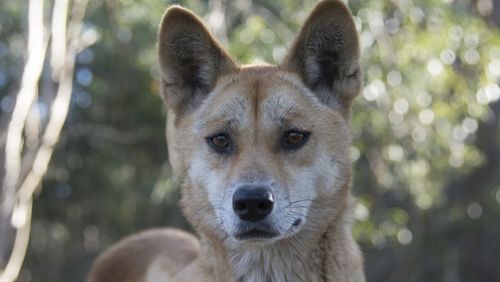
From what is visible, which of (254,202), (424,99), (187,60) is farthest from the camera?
(424,99)

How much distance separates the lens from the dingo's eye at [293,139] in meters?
4.82

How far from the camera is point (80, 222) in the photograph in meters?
20.5

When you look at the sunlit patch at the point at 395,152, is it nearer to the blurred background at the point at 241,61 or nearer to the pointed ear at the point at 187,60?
the blurred background at the point at 241,61

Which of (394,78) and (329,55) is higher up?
(329,55)

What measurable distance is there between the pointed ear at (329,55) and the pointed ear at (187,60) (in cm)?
42

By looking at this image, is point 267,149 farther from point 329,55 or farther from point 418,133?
point 418,133

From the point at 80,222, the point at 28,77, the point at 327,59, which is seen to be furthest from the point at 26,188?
the point at 80,222

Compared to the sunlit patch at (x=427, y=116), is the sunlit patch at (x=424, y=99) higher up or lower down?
higher up

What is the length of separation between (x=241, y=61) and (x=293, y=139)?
2455 mm

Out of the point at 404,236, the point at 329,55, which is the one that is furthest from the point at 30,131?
the point at 404,236

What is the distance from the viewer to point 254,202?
4.45 metres

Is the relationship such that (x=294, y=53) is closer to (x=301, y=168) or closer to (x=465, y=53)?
(x=301, y=168)

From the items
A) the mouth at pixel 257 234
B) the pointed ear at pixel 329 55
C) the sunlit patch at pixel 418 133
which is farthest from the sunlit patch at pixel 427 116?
the mouth at pixel 257 234

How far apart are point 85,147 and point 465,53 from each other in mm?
10006
